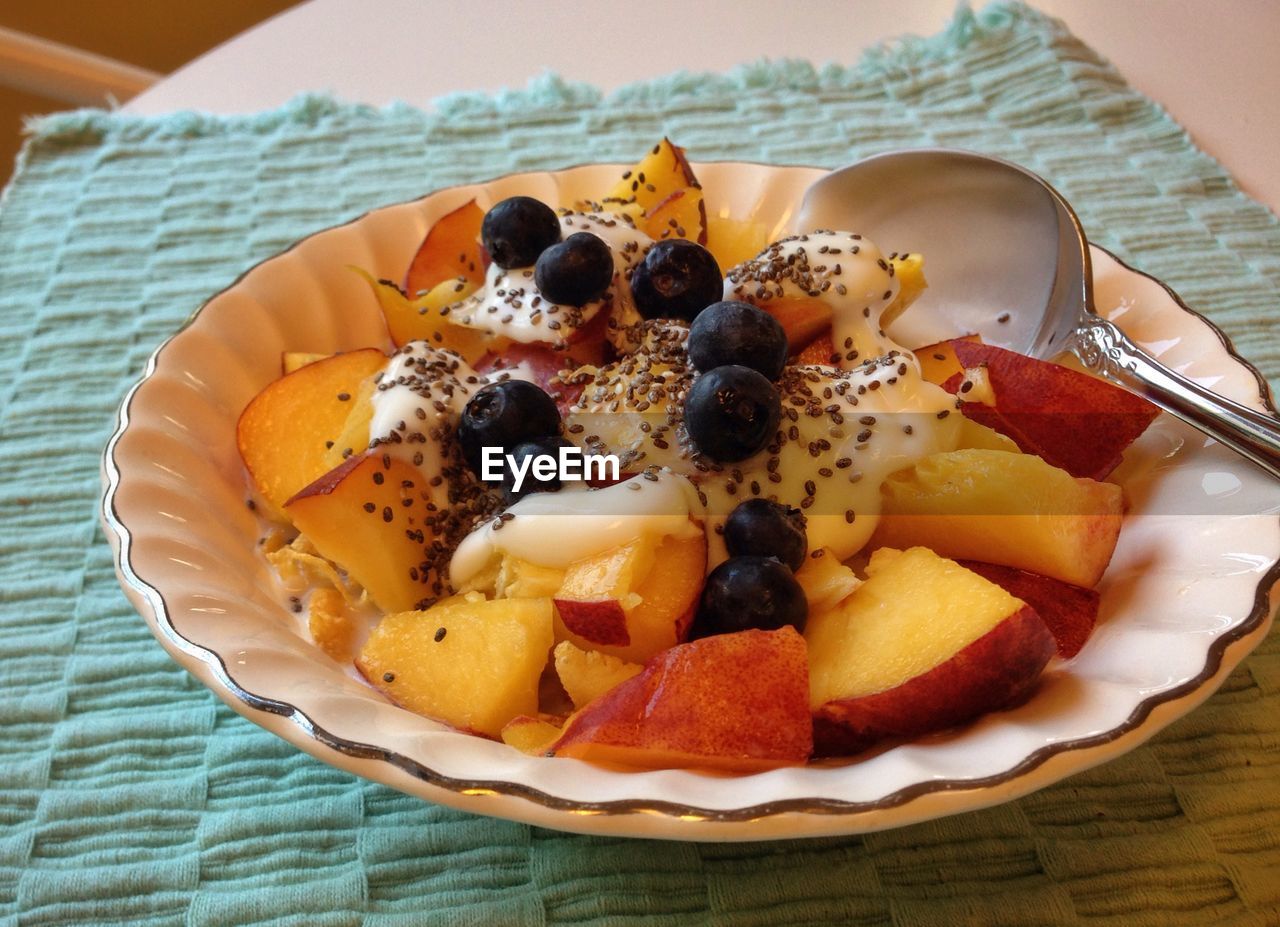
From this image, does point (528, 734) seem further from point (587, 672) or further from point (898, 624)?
point (898, 624)

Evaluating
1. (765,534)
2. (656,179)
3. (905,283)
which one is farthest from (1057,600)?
(656,179)

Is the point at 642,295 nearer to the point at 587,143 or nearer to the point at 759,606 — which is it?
the point at 759,606

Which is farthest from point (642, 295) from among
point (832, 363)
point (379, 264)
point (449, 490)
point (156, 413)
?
point (156, 413)

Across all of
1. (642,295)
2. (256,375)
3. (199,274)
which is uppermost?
(642,295)

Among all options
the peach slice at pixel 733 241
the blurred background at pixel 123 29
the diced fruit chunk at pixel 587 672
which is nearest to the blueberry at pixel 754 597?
the diced fruit chunk at pixel 587 672

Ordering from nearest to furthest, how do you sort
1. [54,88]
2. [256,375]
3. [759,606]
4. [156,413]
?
1. [759,606]
2. [156,413]
3. [256,375]
4. [54,88]

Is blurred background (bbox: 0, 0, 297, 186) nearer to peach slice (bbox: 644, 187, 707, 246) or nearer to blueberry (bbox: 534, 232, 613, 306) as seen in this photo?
peach slice (bbox: 644, 187, 707, 246)
